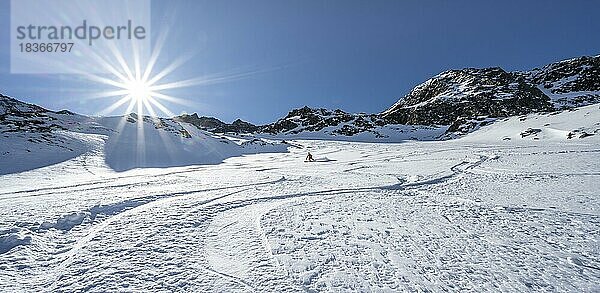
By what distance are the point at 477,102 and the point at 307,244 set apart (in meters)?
79.2

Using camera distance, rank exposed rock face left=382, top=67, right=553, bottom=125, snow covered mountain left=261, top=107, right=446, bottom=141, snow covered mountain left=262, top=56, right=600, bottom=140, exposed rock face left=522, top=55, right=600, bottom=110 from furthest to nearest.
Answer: exposed rock face left=522, top=55, right=600, bottom=110
exposed rock face left=382, top=67, right=553, bottom=125
snow covered mountain left=262, top=56, right=600, bottom=140
snow covered mountain left=261, top=107, right=446, bottom=141

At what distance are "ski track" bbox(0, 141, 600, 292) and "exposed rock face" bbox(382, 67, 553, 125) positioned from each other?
59.6 metres

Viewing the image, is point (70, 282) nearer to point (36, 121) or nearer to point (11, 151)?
point (11, 151)

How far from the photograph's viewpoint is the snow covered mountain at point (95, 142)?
1281cm

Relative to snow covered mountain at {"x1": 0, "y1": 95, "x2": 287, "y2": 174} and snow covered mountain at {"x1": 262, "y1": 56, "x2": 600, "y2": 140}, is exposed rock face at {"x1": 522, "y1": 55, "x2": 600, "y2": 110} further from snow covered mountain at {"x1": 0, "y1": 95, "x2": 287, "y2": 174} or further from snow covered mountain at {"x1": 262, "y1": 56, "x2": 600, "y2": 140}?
snow covered mountain at {"x1": 0, "y1": 95, "x2": 287, "y2": 174}

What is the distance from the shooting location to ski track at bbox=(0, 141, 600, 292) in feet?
7.09

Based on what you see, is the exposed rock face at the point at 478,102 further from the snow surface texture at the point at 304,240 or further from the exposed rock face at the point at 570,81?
the snow surface texture at the point at 304,240

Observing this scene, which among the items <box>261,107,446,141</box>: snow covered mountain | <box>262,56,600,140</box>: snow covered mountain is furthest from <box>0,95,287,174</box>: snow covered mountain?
<box>262,56,600,140</box>: snow covered mountain

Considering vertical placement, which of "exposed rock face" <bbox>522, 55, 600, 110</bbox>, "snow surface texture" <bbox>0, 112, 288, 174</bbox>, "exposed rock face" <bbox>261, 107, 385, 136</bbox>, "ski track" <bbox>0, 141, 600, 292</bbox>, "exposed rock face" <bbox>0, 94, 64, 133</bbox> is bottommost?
"ski track" <bbox>0, 141, 600, 292</bbox>

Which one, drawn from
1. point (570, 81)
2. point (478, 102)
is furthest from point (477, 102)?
point (570, 81)

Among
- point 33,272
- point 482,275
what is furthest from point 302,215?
point 33,272

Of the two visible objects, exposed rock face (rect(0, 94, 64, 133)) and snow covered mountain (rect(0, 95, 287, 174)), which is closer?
snow covered mountain (rect(0, 95, 287, 174))

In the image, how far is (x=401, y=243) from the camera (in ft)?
9.45

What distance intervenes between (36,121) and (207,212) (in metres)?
24.2
